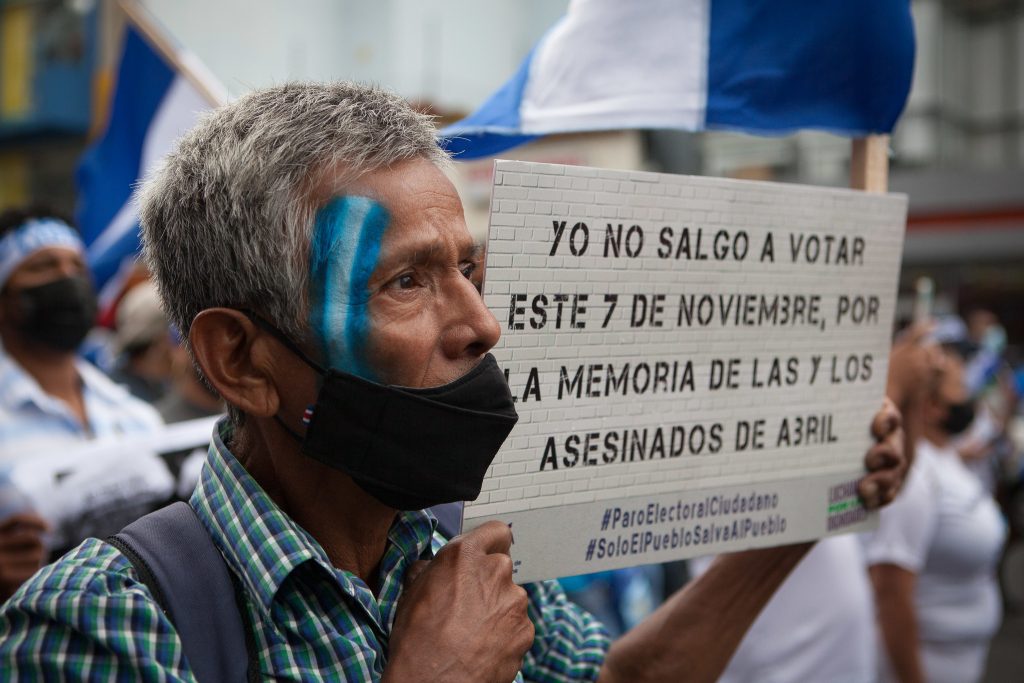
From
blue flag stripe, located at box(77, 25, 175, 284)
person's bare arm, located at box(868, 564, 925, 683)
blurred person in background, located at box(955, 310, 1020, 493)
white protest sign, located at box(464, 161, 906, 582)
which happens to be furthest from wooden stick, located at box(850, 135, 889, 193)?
blurred person in background, located at box(955, 310, 1020, 493)

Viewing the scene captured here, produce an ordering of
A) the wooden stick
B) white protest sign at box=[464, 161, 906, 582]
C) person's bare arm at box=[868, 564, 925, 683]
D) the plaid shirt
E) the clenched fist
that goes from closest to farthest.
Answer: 1. the plaid shirt
2. the clenched fist
3. white protest sign at box=[464, 161, 906, 582]
4. the wooden stick
5. person's bare arm at box=[868, 564, 925, 683]

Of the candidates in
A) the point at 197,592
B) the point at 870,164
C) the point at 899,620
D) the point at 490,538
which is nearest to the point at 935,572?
the point at 899,620

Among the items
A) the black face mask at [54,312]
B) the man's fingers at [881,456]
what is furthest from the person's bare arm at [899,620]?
the black face mask at [54,312]

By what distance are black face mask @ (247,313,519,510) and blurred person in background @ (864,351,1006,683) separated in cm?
311

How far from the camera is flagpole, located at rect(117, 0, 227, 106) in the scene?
13.2 feet

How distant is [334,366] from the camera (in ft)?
4.68

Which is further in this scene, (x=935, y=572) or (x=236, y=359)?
(x=935, y=572)

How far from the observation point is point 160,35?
4.49 metres

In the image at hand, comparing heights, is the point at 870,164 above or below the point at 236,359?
above

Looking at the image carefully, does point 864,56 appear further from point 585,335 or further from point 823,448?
point 585,335

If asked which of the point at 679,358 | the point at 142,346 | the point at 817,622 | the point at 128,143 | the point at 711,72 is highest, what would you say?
the point at 711,72

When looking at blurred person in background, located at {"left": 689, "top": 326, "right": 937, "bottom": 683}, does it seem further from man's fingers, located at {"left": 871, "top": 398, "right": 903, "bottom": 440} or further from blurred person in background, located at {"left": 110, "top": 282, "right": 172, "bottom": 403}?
blurred person in background, located at {"left": 110, "top": 282, "right": 172, "bottom": 403}

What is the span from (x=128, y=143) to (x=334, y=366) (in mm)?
4052

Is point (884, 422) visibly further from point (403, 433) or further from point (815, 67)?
point (403, 433)
